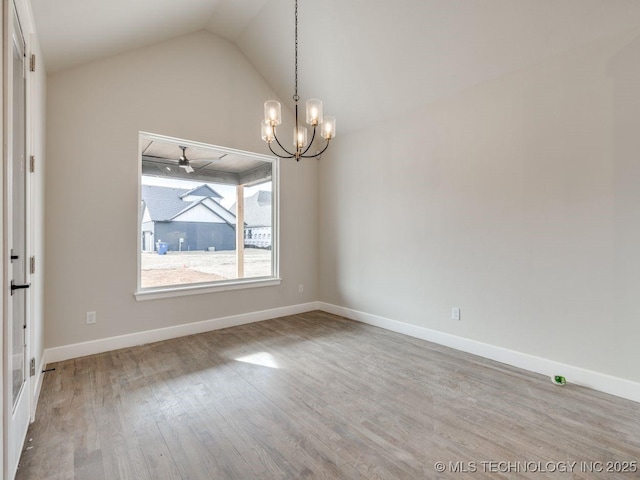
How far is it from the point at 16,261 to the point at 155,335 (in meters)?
2.04

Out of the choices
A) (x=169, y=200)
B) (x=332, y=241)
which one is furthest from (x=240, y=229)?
(x=332, y=241)

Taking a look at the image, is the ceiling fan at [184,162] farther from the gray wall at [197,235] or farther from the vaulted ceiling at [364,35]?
the vaulted ceiling at [364,35]

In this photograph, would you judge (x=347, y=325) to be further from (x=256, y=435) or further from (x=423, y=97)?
(x=423, y=97)

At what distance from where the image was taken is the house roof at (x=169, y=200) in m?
3.91

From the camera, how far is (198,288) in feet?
13.5

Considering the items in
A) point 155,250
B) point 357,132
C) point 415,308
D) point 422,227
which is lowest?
point 415,308

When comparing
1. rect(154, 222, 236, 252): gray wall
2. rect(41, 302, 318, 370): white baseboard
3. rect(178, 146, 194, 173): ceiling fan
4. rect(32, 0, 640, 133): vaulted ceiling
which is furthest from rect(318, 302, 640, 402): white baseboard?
rect(178, 146, 194, 173): ceiling fan

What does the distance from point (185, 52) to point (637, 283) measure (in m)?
5.02

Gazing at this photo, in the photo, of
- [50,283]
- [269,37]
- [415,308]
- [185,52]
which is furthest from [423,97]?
[50,283]

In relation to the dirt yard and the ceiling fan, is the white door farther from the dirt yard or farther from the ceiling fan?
the ceiling fan

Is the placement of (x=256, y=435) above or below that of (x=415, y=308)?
below

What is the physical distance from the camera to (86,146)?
11.0 ft

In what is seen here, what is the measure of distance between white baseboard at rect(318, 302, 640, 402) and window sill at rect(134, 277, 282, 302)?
5.02 feet

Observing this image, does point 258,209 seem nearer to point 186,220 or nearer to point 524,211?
point 186,220
